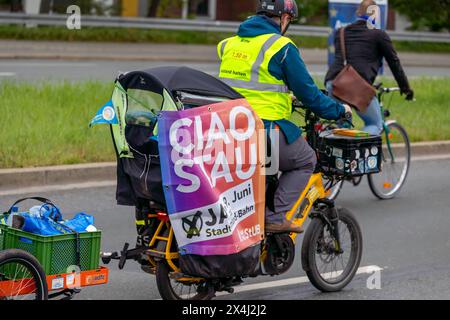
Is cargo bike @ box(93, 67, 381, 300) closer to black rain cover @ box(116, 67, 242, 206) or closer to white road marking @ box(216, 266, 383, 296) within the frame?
black rain cover @ box(116, 67, 242, 206)

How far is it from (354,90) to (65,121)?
3.94 m

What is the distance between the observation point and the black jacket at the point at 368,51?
1008cm

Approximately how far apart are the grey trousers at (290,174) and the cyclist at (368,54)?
3.52m

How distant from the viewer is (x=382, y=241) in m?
8.69

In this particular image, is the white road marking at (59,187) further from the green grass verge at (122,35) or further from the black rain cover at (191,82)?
the green grass verge at (122,35)

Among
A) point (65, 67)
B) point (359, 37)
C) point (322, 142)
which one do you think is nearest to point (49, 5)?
point (65, 67)

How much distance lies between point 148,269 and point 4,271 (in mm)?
1004

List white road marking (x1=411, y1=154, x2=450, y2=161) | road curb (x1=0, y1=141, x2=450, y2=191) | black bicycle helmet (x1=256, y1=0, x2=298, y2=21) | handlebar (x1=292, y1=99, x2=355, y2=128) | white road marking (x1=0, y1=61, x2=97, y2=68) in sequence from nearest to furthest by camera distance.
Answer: black bicycle helmet (x1=256, y1=0, x2=298, y2=21), handlebar (x1=292, y1=99, x2=355, y2=128), road curb (x1=0, y1=141, x2=450, y2=191), white road marking (x1=411, y1=154, x2=450, y2=161), white road marking (x1=0, y1=61, x2=97, y2=68)

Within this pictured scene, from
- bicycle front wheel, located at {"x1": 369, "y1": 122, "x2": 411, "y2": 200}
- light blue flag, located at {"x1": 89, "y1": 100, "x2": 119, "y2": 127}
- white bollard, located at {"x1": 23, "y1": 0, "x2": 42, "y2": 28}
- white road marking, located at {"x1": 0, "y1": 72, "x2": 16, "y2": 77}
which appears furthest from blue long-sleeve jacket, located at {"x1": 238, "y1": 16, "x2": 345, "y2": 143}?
white bollard, located at {"x1": 23, "y1": 0, "x2": 42, "y2": 28}

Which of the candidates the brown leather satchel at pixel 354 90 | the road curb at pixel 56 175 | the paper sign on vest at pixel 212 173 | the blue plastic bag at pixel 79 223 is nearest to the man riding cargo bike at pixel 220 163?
the paper sign on vest at pixel 212 173

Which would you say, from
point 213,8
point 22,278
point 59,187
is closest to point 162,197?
point 22,278

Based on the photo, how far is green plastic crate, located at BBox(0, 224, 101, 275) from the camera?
18.9 feet

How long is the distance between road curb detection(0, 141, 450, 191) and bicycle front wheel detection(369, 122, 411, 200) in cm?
273

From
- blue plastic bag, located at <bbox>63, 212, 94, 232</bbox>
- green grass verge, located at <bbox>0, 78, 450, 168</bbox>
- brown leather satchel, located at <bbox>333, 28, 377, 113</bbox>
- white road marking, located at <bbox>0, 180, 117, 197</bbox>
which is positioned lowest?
white road marking, located at <bbox>0, 180, 117, 197</bbox>
